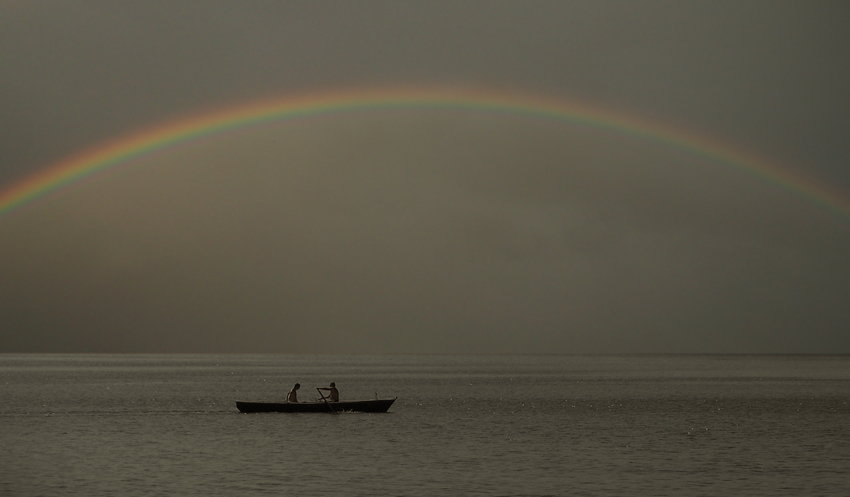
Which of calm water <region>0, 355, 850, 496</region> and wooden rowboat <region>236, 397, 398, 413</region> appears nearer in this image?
calm water <region>0, 355, 850, 496</region>

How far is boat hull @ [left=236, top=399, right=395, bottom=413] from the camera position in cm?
7144

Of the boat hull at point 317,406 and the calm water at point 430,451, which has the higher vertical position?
the boat hull at point 317,406

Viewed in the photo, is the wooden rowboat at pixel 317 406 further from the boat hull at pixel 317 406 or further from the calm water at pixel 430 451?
the calm water at pixel 430 451

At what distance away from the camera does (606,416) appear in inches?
2933

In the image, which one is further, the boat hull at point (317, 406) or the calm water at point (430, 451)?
the boat hull at point (317, 406)

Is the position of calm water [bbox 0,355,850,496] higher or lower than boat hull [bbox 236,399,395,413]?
lower

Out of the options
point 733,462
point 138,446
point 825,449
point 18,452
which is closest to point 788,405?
point 825,449

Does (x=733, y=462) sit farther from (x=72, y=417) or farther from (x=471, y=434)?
(x=72, y=417)

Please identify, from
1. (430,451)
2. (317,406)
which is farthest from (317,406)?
(430,451)

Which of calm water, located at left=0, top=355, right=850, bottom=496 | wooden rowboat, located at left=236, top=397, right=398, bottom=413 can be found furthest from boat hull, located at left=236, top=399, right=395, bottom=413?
calm water, located at left=0, top=355, right=850, bottom=496

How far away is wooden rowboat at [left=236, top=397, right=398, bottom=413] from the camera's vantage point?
7144 centimetres

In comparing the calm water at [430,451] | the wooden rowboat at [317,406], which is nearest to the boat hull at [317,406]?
the wooden rowboat at [317,406]

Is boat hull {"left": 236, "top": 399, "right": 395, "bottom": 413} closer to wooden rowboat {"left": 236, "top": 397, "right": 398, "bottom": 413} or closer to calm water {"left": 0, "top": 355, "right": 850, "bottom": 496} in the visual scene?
wooden rowboat {"left": 236, "top": 397, "right": 398, "bottom": 413}

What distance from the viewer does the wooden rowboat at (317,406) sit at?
71438mm
